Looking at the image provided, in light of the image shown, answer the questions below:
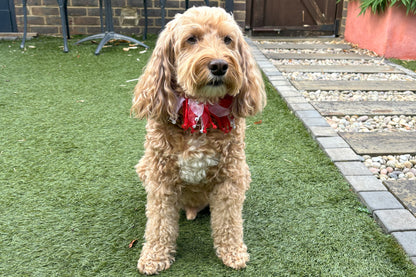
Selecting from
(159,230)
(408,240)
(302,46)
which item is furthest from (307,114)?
(302,46)

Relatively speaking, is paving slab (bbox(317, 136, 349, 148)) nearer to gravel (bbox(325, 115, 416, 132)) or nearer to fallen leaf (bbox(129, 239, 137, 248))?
gravel (bbox(325, 115, 416, 132))

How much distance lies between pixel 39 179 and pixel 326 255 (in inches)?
83.8

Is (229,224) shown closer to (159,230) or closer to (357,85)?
(159,230)

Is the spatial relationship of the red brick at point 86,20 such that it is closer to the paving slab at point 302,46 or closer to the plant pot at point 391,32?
the paving slab at point 302,46

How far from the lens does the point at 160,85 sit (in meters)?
1.98

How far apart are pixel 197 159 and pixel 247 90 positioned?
46 centimetres

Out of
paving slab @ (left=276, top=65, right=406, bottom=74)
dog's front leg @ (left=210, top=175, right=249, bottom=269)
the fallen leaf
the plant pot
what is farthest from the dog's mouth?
the plant pot

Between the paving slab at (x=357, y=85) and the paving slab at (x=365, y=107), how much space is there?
54 centimetres

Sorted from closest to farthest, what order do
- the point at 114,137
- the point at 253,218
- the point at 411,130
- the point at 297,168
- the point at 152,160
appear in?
the point at 152,160
the point at 253,218
the point at 297,168
the point at 114,137
the point at 411,130

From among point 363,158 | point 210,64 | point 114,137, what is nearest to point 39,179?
point 114,137

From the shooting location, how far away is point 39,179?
9.53 feet

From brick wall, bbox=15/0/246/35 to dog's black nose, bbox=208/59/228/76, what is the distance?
6.63 metres

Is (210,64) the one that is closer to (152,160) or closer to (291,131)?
(152,160)

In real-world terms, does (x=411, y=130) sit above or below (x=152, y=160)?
below
